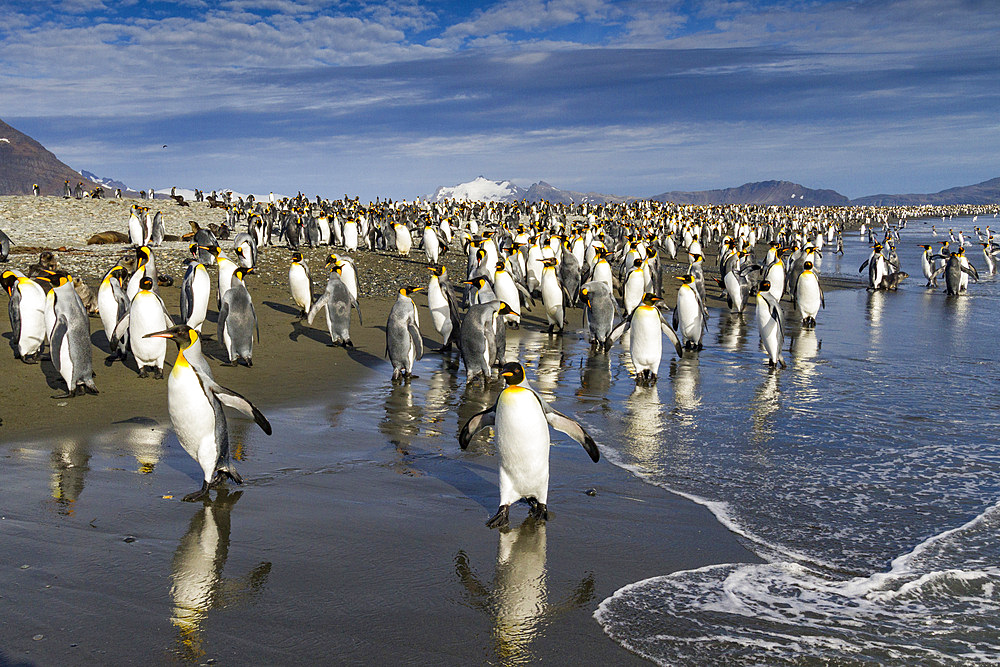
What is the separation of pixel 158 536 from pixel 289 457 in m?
1.61

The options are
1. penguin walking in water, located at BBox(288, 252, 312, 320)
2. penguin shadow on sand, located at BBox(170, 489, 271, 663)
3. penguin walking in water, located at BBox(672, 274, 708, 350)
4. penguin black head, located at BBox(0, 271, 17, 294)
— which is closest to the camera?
penguin shadow on sand, located at BBox(170, 489, 271, 663)

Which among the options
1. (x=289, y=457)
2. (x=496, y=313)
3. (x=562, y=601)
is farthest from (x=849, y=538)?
(x=496, y=313)

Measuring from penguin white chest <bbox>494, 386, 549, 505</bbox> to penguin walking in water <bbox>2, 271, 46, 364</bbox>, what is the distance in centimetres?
598

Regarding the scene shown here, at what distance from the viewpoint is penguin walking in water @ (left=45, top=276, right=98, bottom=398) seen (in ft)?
23.5

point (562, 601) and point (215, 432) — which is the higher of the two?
point (215, 432)

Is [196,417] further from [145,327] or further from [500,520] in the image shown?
[145,327]

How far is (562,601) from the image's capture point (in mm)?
3551

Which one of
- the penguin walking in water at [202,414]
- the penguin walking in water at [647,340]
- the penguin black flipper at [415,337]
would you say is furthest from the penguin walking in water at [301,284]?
the penguin walking in water at [202,414]

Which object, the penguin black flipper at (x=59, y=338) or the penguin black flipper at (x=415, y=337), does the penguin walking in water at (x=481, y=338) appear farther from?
the penguin black flipper at (x=59, y=338)

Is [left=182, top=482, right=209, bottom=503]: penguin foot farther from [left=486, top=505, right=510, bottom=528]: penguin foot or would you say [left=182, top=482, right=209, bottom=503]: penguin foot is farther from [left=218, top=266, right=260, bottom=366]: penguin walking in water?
[left=218, top=266, right=260, bottom=366]: penguin walking in water

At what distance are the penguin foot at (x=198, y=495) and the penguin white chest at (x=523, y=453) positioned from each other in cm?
176

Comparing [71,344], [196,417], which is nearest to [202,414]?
[196,417]

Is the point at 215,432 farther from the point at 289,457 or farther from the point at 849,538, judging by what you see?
the point at 849,538

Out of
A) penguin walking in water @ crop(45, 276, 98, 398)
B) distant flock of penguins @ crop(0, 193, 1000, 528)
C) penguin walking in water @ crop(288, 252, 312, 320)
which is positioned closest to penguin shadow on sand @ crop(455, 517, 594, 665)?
distant flock of penguins @ crop(0, 193, 1000, 528)
